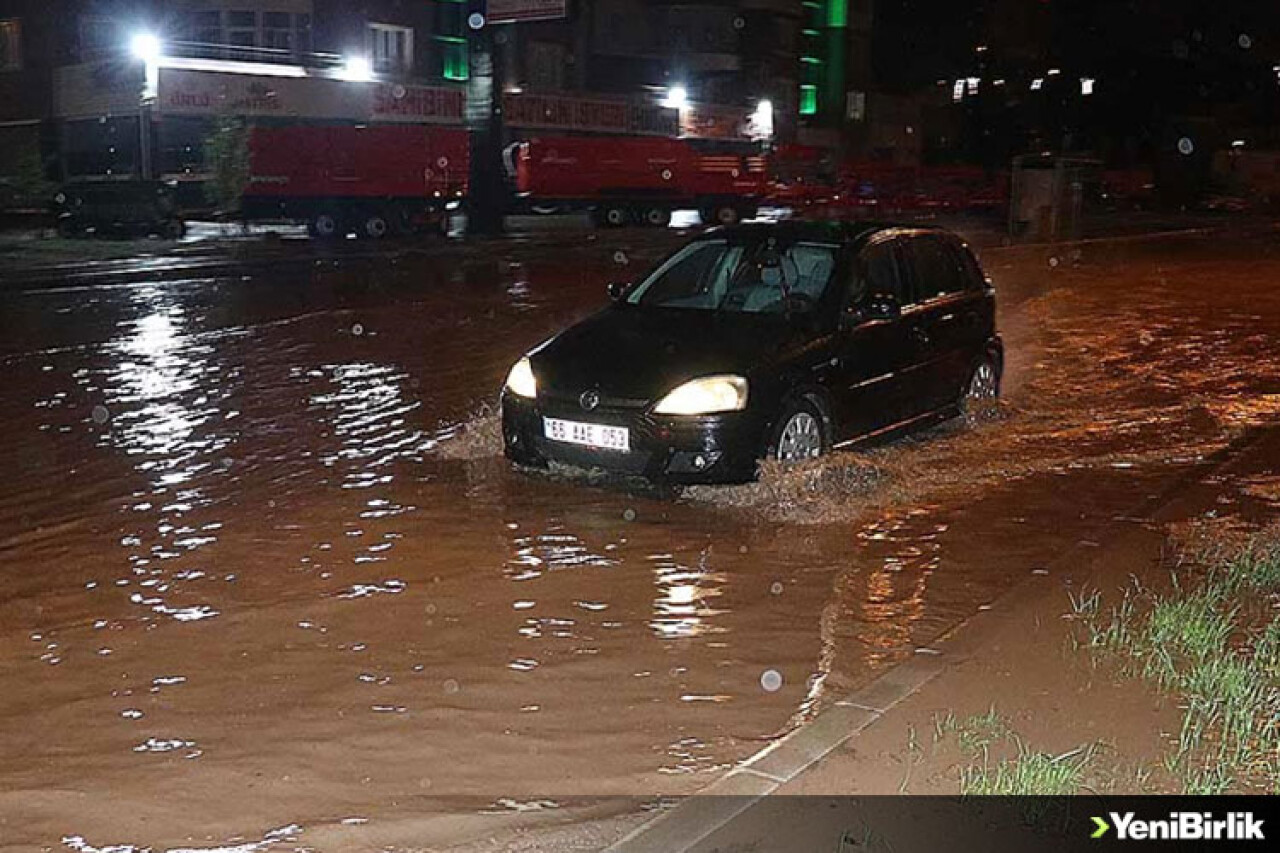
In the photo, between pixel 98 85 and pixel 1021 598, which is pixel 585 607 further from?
pixel 98 85

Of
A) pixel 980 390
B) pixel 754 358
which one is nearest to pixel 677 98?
pixel 980 390

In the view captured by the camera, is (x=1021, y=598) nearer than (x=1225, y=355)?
Yes

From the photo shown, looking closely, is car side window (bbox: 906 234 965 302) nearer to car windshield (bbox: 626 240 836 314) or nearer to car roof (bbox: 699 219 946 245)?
car roof (bbox: 699 219 946 245)

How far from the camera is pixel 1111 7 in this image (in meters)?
67.6

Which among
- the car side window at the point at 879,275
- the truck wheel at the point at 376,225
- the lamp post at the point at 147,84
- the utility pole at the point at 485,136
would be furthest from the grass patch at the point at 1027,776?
the lamp post at the point at 147,84

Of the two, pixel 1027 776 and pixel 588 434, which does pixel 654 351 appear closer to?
pixel 588 434

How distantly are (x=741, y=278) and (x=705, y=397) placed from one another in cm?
147

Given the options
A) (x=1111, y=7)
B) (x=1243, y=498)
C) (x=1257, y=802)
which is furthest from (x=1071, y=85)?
(x=1257, y=802)

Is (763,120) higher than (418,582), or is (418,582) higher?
(763,120)

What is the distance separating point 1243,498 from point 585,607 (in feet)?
14.5

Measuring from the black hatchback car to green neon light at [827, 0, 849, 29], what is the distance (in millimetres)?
61593

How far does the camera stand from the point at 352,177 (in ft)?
107

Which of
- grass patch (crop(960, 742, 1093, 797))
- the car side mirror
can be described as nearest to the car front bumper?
the car side mirror

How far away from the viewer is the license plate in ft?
25.1
